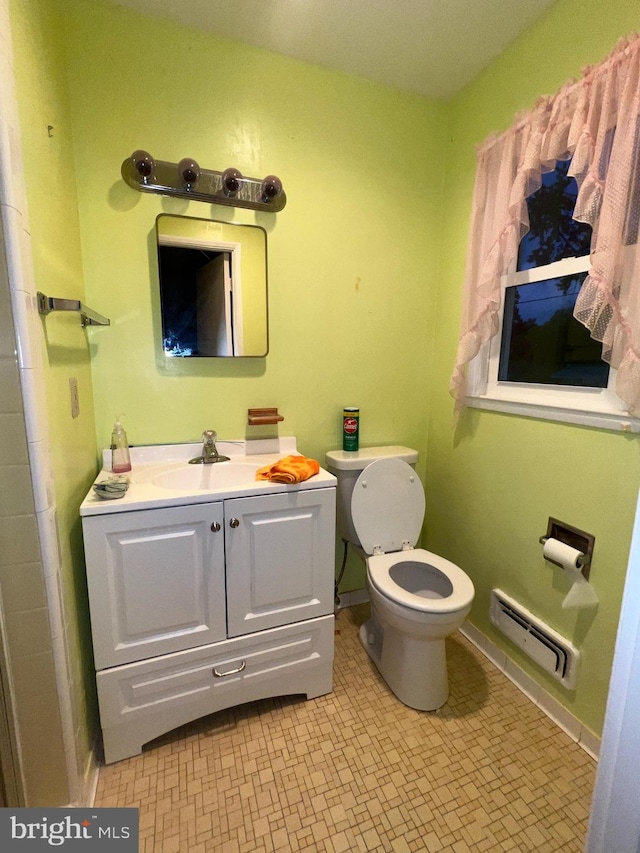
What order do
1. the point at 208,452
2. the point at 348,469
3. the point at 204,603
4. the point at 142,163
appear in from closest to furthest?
the point at 204,603
the point at 142,163
the point at 208,452
the point at 348,469

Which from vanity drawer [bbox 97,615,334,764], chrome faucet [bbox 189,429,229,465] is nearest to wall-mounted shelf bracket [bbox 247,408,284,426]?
chrome faucet [bbox 189,429,229,465]

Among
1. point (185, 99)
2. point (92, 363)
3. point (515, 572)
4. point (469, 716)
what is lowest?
point (469, 716)

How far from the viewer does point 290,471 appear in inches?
51.0

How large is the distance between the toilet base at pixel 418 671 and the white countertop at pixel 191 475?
0.69 m

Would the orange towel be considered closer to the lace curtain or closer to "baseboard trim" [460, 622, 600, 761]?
the lace curtain

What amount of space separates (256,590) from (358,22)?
6.86 ft

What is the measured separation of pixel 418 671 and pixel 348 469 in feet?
2.68

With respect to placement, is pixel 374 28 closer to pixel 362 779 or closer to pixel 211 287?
pixel 211 287

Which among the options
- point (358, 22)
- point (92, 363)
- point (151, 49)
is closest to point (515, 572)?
point (92, 363)

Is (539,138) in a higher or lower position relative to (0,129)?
higher

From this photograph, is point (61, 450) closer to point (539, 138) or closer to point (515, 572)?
point (515, 572)


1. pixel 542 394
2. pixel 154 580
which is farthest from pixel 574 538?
pixel 154 580

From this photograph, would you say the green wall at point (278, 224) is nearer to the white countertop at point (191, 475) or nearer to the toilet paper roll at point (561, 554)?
the white countertop at point (191, 475)

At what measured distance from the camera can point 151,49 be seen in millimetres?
1373
